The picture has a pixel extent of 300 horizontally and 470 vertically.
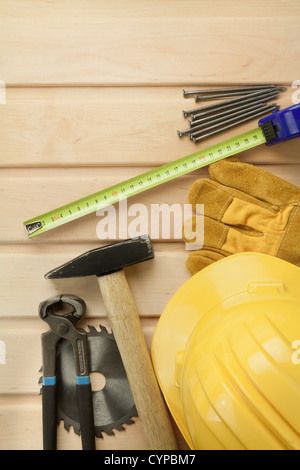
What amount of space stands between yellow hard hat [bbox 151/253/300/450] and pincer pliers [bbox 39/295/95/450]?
0.21m

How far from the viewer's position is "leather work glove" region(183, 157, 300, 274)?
108 centimetres

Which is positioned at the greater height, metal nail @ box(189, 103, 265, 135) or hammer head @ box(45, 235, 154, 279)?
metal nail @ box(189, 103, 265, 135)

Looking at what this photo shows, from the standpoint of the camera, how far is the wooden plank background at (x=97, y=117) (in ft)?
3.66

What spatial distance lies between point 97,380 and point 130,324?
0.73 feet

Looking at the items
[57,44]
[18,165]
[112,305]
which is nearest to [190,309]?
[112,305]

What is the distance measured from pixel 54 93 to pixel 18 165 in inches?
9.1

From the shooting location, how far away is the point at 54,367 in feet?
3.63

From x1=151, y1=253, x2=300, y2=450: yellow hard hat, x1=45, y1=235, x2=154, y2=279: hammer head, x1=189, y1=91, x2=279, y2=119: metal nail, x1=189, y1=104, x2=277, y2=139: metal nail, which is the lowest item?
x1=151, y1=253, x2=300, y2=450: yellow hard hat

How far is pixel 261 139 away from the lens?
42.7 inches

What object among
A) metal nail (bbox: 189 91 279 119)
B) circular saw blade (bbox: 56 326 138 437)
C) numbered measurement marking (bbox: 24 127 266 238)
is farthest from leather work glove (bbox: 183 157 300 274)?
circular saw blade (bbox: 56 326 138 437)

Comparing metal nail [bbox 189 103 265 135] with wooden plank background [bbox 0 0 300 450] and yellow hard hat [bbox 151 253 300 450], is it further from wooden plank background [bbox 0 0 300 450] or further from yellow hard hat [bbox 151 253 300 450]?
yellow hard hat [bbox 151 253 300 450]

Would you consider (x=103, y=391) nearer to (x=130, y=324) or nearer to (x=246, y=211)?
(x=130, y=324)

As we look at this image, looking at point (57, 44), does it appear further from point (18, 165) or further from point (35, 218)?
point (35, 218)

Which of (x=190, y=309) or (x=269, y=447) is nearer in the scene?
(x=269, y=447)
